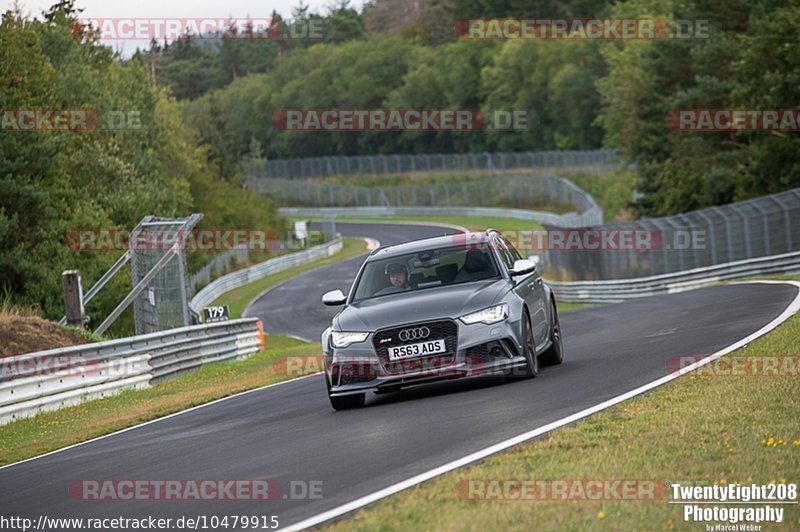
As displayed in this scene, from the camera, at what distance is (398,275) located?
1412 cm

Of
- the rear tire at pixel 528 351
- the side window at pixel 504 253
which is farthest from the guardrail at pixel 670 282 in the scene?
the rear tire at pixel 528 351

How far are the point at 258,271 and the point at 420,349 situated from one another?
200 ft

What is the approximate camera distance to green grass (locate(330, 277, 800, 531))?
22.1ft

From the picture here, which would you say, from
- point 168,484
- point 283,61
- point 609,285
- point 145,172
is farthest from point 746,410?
point 283,61

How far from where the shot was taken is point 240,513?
308 inches

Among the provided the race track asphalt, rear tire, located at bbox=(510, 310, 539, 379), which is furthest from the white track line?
rear tire, located at bbox=(510, 310, 539, 379)

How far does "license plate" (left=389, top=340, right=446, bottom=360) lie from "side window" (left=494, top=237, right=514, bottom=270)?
196 cm

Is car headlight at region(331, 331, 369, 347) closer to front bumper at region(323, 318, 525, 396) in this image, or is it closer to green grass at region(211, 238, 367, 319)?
front bumper at region(323, 318, 525, 396)

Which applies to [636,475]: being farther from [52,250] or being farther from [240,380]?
[52,250]

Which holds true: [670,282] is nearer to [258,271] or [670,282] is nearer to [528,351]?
[528,351]

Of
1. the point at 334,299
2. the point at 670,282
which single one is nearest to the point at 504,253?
the point at 334,299

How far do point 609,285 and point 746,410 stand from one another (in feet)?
119

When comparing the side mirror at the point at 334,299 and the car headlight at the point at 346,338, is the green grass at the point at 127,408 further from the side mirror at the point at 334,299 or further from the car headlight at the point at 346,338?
the car headlight at the point at 346,338

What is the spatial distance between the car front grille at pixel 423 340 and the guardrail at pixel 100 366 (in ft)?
22.3
